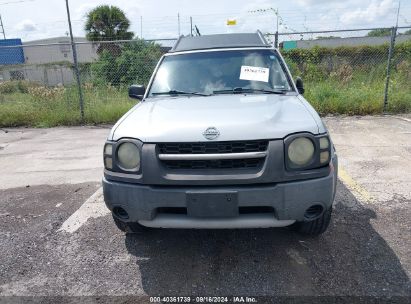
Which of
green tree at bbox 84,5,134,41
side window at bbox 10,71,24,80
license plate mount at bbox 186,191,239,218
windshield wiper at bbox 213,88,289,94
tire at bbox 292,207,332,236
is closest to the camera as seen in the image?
license plate mount at bbox 186,191,239,218

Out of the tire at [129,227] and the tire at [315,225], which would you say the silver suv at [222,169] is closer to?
the tire at [315,225]

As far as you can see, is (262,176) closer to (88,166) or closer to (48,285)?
(48,285)

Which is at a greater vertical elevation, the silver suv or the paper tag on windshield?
the paper tag on windshield

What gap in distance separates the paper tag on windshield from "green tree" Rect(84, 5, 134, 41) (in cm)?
2534

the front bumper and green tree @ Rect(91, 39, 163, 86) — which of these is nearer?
→ the front bumper

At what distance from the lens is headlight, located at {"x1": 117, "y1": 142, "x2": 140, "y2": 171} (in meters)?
2.67

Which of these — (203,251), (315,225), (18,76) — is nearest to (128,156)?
(203,251)

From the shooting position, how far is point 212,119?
2730 mm

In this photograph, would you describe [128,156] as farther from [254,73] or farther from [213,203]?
[254,73]

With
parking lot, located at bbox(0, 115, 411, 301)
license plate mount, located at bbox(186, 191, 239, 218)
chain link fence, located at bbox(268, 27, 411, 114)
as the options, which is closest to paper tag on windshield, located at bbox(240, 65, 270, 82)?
parking lot, located at bbox(0, 115, 411, 301)

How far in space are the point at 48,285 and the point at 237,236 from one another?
5.35 feet

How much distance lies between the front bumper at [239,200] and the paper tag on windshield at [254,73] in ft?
4.78

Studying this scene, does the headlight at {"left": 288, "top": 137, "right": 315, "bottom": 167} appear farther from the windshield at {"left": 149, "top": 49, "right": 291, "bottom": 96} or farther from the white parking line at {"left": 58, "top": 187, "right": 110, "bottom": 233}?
the white parking line at {"left": 58, "top": 187, "right": 110, "bottom": 233}

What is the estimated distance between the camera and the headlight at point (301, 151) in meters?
2.56
